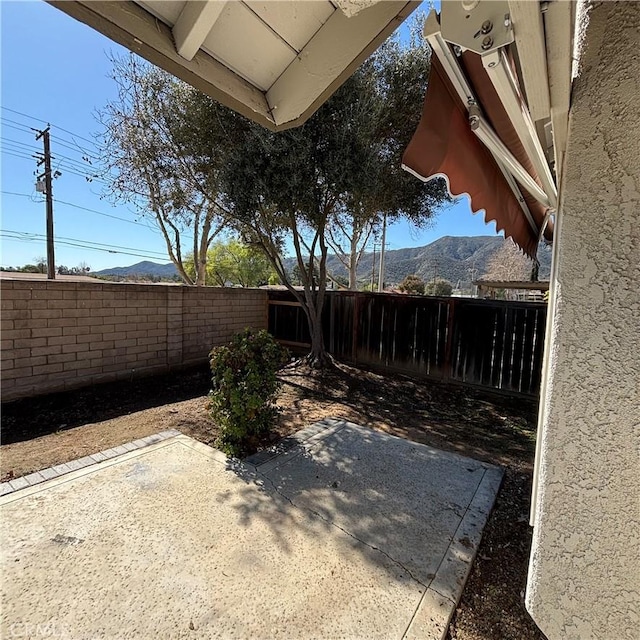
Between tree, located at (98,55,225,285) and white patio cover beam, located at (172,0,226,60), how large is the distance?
14.5 feet

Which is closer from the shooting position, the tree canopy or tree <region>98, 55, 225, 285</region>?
the tree canopy

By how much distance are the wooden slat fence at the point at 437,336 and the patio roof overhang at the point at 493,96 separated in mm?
3025

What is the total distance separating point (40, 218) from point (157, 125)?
46.1 ft

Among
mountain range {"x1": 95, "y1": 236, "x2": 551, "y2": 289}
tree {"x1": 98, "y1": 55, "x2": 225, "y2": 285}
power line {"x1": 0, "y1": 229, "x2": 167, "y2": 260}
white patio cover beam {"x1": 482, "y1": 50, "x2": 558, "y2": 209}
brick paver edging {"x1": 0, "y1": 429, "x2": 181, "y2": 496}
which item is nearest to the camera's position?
white patio cover beam {"x1": 482, "y1": 50, "x2": 558, "y2": 209}

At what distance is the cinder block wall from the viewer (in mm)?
4441

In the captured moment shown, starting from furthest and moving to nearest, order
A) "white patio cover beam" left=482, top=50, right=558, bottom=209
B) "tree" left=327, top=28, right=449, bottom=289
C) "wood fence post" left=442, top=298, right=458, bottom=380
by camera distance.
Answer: "wood fence post" left=442, top=298, right=458, bottom=380 < "tree" left=327, top=28, right=449, bottom=289 < "white patio cover beam" left=482, top=50, right=558, bottom=209

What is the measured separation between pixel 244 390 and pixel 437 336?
4.25 m

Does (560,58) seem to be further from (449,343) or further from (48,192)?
(48,192)

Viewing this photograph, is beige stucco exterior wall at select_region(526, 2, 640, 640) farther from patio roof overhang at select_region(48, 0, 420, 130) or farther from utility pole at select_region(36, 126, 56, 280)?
utility pole at select_region(36, 126, 56, 280)

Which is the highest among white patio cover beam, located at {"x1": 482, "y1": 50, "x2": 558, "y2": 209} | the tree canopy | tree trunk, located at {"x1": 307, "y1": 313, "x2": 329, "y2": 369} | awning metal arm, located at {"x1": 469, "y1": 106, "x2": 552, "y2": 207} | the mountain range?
the mountain range

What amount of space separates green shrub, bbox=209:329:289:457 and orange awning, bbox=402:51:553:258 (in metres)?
2.14

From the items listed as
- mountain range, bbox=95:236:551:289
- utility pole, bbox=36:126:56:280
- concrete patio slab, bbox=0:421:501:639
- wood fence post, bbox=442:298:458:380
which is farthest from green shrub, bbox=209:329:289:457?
mountain range, bbox=95:236:551:289

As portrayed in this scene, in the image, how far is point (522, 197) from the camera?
354cm

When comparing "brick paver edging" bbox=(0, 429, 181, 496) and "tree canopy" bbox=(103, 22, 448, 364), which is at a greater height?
"tree canopy" bbox=(103, 22, 448, 364)
